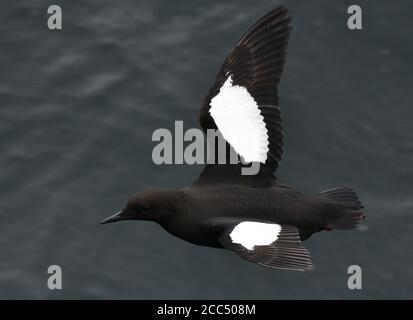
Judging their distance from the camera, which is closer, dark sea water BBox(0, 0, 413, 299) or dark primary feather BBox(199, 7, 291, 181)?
dark primary feather BBox(199, 7, 291, 181)

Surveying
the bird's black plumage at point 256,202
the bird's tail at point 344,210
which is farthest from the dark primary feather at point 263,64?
the bird's tail at point 344,210

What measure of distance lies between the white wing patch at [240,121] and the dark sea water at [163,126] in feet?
10.9

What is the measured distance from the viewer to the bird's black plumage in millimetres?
12695

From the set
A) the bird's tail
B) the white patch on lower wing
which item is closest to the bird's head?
the white patch on lower wing

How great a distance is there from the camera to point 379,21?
19.7 meters

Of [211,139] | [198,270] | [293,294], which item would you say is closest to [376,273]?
[293,294]

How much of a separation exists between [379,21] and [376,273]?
429cm

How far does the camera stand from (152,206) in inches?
525

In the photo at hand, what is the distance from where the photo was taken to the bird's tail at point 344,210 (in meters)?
13.5

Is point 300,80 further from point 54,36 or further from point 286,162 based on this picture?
point 54,36

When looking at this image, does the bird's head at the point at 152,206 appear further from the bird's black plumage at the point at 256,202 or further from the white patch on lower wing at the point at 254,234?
the white patch on lower wing at the point at 254,234

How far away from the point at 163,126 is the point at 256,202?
5.27 metres

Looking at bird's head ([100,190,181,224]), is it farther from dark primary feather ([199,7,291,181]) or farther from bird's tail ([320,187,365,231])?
bird's tail ([320,187,365,231])

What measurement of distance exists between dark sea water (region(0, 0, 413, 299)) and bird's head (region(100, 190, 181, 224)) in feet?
11.0
